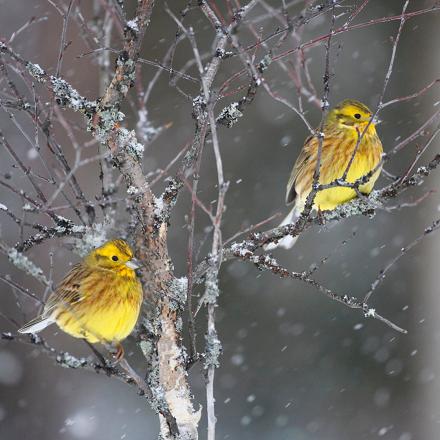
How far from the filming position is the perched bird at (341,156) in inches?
167

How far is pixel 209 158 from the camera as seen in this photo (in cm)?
752

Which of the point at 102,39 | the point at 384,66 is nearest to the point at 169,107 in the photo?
the point at 384,66

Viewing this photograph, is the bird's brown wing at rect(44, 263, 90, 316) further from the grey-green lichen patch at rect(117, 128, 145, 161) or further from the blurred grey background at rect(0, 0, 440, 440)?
the blurred grey background at rect(0, 0, 440, 440)

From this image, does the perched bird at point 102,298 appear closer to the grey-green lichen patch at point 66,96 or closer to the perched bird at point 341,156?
the grey-green lichen patch at point 66,96

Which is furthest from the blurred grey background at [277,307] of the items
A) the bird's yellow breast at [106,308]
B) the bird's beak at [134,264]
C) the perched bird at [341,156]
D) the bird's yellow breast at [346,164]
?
the bird's beak at [134,264]

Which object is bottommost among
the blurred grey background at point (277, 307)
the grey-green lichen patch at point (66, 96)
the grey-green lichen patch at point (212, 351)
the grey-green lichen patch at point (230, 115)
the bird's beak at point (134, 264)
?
the blurred grey background at point (277, 307)

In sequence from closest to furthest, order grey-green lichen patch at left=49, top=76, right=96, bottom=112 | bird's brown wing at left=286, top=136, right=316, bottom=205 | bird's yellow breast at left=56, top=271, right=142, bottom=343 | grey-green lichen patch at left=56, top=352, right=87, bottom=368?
grey-green lichen patch at left=56, top=352, right=87, bottom=368 < grey-green lichen patch at left=49, top=76, right=96, bottom=112 < bird's yellow breast at left=56, top=271, right=142, bottom=343 < bird's brown wing at left=286, top=136, right=316, bottom=205

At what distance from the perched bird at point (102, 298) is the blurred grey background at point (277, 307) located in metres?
3.61

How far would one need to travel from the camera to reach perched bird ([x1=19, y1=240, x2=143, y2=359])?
133 inches

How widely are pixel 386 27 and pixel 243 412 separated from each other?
4.25 metres

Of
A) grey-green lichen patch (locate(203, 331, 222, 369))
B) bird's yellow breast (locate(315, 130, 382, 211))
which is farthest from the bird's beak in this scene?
bird's yellow breast (locate(315, 130, 382, 211))

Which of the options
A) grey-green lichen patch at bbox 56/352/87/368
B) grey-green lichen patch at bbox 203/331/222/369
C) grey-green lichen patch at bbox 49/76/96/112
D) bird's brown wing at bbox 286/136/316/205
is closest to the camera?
grey-green lichen patch at bbox 56/352/87/368

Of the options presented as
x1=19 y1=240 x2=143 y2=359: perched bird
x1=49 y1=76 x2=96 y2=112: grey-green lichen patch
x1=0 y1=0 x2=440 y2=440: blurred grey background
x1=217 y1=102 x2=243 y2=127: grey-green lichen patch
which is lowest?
x1=0 y1=0 x2=440 y2=440: blurred grey background

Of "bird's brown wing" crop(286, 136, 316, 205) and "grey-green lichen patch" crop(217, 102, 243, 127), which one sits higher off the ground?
"grey-green lichen patch" crop(217, 102, 243, 127)
